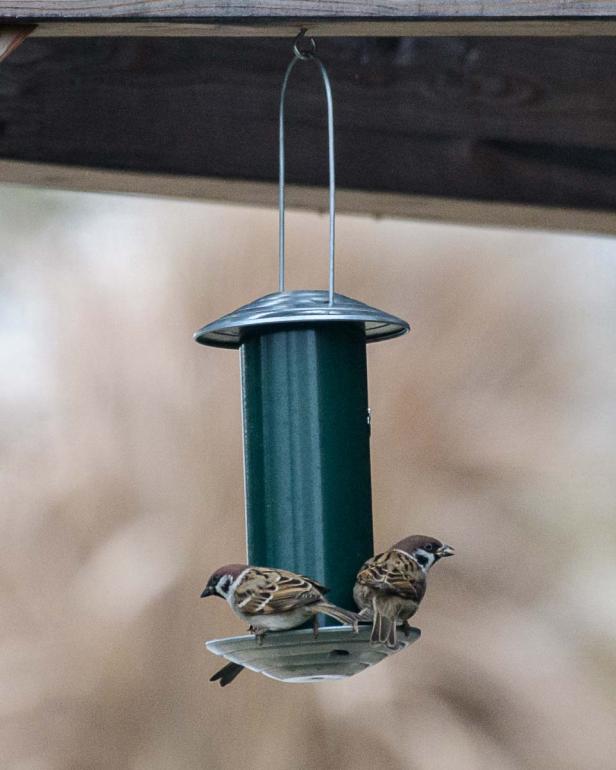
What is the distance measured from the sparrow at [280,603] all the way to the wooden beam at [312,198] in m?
1.10

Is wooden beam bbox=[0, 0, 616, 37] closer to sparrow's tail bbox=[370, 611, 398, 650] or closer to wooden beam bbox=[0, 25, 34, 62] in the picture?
wooden beam bbox=[0, 25, 34, 62]

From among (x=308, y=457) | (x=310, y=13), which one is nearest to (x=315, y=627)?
(x=308, y=457)

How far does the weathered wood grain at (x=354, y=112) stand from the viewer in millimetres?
3123

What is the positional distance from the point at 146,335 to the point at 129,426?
317 millimetres

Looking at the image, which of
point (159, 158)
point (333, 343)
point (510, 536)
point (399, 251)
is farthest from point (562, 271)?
point (333, 343)

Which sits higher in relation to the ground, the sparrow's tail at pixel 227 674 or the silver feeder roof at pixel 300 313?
the silver feeder roof at pixel 300 313

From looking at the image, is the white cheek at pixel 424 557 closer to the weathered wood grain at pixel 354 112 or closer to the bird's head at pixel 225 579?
the bird's head at pixel 225 579

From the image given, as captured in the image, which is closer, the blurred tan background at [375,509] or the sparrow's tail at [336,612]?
the sparrow's tail at [336,612]

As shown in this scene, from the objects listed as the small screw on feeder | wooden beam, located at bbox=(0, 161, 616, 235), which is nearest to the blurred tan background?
wooden beam, located at bbox=(0, 161, 616, 235)

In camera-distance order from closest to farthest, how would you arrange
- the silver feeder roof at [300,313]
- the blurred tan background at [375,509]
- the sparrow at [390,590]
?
the sparrow at [390,590]
the silver feeder roof at [300,313]
the blurred tan background at [375,509]

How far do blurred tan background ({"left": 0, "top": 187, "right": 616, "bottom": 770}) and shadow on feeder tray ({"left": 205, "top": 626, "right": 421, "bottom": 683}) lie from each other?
98.8 inches

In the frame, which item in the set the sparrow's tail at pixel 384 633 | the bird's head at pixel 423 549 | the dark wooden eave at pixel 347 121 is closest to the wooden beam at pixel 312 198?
the dark wooden eave at pixel 347 121

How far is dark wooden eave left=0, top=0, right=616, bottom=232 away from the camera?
3.12 m

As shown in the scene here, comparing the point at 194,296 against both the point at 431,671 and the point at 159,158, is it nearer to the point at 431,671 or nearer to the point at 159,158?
the point at 431,671
